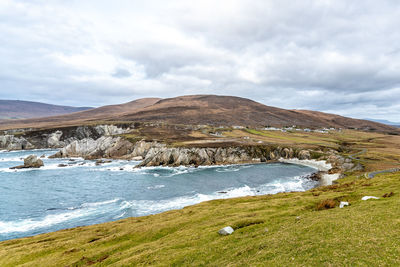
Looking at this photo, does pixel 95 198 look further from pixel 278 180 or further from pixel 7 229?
pixel 278 180

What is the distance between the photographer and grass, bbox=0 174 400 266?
14.1 m

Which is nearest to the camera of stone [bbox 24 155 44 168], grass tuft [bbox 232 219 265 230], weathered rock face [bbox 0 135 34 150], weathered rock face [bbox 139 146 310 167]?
grass tuft [bbox 232 219 265 230]

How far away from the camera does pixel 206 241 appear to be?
22469 mm

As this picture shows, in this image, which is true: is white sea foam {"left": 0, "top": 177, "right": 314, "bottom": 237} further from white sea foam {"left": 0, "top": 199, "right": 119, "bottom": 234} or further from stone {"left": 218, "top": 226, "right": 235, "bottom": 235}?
stone {"left": 218, "top": 226, "right": 235, "bottom": 235}

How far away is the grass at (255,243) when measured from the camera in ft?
46.2

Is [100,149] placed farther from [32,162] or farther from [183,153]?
[183,153]

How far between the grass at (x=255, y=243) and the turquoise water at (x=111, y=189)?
22.5 meters

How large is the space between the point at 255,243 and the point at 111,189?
Result: 7271cm

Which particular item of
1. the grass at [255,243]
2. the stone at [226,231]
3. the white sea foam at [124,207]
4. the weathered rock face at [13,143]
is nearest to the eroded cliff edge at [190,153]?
the white sea foam at [124,207]

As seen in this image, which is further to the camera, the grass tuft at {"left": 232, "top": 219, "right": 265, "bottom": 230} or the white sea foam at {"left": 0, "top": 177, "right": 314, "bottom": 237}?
the white sea foam at {"left": 0, "top": 177, "right": 314, "bottom": 237}

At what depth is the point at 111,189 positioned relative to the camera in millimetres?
80312

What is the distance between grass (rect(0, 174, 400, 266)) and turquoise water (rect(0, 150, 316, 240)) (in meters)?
22.5

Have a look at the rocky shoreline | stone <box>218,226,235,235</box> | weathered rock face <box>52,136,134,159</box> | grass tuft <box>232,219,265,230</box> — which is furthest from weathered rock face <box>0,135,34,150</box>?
stone <box>218,226,235,235</box>

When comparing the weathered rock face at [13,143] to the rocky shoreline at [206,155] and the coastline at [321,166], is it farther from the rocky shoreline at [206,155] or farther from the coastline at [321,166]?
the coastline at [321,166]
